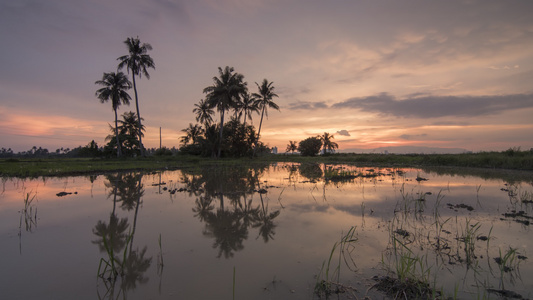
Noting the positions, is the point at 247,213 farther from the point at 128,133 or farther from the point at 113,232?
the point at 128,133

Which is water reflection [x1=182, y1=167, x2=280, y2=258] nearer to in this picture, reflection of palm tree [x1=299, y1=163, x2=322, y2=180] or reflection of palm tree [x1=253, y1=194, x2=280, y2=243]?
reflection of palm tree [x1=253, y1=194, x2=280, y2=243]

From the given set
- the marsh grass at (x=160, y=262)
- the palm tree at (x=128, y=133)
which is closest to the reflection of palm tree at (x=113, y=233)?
the marsh grass at (x=160, y=262)

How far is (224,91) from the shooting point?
37.5 m

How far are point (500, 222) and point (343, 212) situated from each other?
3.86 m

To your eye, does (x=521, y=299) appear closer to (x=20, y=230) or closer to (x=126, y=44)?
(x=20, y=230)

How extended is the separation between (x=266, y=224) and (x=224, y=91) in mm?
34086

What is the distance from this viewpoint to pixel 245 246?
4.71 m

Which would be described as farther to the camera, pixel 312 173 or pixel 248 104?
pixel 248 104

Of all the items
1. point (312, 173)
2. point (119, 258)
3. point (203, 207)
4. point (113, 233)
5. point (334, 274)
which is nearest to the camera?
point (334, 274)

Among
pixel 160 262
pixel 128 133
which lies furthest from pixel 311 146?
pixel 160 262

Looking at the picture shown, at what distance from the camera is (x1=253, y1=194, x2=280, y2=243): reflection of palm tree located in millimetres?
5316

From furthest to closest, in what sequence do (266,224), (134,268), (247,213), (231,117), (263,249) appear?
(231,117), (247,213), (266,224), (263,249), (134,268)

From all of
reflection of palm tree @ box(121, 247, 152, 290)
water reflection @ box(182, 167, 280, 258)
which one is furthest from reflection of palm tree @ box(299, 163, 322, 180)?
reflection of palm tree @ box(121, 247, 152, 290)

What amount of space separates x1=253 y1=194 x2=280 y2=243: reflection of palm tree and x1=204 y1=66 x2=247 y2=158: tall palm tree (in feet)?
103
